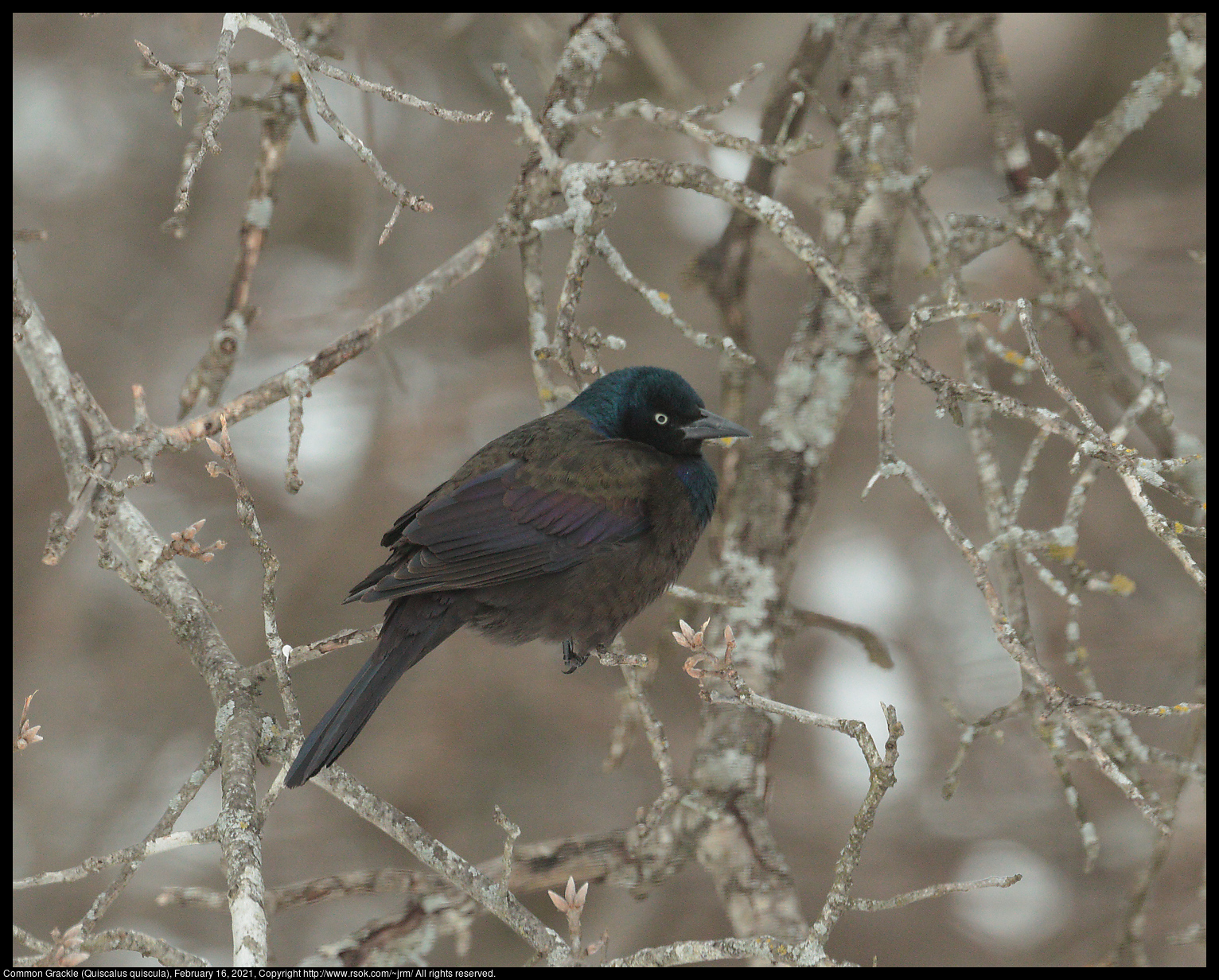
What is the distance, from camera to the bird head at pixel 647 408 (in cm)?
422

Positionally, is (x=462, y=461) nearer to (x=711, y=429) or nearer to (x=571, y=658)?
(x=571, y=658)

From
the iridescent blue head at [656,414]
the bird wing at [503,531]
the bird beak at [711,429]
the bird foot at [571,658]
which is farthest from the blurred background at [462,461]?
the bird wing at [503,531]

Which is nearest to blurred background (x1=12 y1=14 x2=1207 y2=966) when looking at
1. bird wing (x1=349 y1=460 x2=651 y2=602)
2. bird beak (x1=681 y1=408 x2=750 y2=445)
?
bird beak (x1=681 y1=408 x2=750 y2=445)

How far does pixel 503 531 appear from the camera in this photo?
3762mm

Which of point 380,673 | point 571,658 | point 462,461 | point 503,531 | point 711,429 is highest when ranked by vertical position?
point 462,461

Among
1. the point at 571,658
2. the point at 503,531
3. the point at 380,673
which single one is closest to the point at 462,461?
the point at 571,658

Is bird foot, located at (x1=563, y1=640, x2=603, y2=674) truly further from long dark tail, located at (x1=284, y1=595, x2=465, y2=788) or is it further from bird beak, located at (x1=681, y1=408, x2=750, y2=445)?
bird beak, located at (x1=681, y1=408, x2=750, y2=445)

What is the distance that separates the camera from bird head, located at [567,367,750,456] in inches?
→ 166

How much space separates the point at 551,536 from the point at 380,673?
31.4 inches

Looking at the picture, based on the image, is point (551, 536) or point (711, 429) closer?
point (551, 536)

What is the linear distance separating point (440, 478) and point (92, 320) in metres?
2.33

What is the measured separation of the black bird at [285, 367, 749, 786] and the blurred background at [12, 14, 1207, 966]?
1.98 metres

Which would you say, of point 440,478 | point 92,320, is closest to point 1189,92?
point 440,478

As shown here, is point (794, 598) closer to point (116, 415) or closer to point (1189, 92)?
point (1189, 92)
